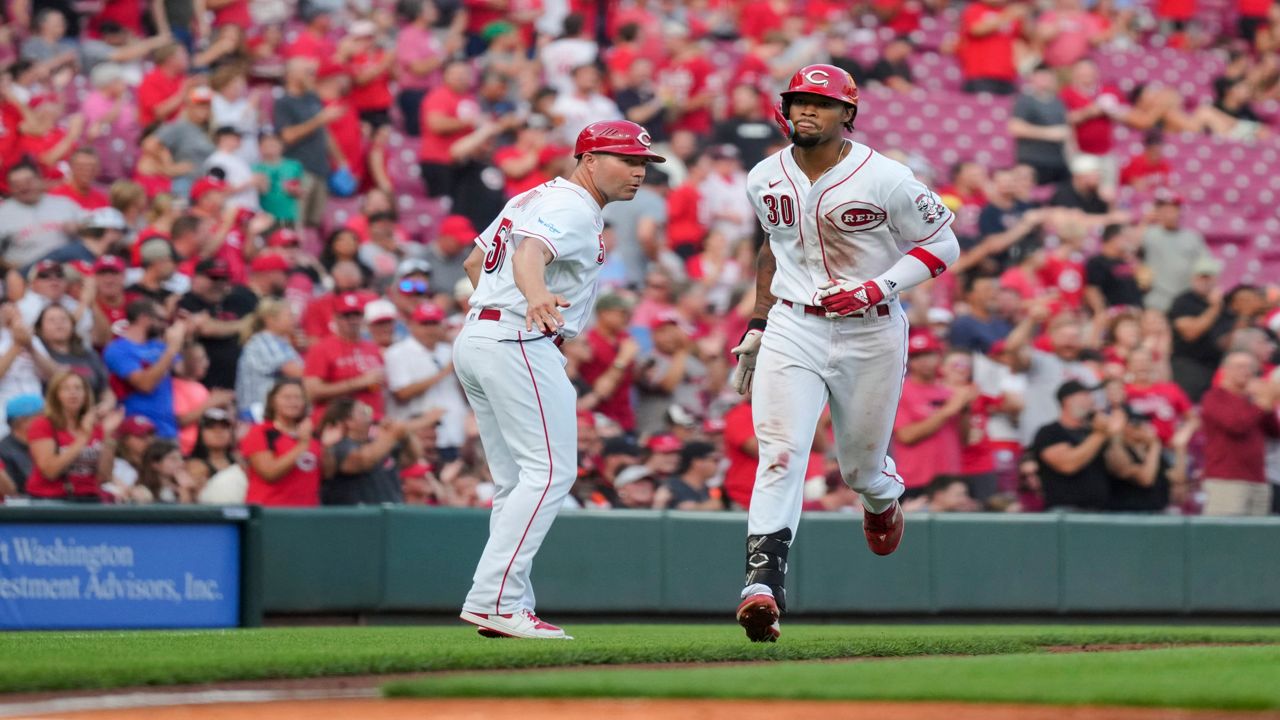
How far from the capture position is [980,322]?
12969 mm

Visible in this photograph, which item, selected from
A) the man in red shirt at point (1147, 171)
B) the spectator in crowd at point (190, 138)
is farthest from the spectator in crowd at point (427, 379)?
the man in red shirt at point (1147, 171)

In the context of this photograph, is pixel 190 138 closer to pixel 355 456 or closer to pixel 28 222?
pixel 28 222

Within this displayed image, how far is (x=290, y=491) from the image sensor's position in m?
9.85

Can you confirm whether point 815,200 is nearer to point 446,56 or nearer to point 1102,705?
point 1102,705

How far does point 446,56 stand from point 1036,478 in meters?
6.38

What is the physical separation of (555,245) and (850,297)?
1079 millimetres

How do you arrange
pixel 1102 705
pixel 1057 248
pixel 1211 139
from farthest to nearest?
pixel 1211 139
pixel 1057 248
pixel 1102 705

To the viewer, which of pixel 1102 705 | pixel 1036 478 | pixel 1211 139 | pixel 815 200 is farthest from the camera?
pixel 1211 139

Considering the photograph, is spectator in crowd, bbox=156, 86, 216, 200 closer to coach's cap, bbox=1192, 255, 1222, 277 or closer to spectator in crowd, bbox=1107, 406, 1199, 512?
spectator in crowd, bbox=1107, 406, 1199, 512

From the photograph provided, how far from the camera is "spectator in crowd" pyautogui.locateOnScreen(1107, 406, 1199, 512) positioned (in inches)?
460

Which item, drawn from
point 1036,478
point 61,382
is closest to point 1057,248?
point 1036,478

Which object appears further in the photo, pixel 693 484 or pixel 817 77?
pixel 693 484

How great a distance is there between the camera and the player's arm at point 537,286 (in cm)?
619

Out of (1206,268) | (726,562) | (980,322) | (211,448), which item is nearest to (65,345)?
(211,448)
